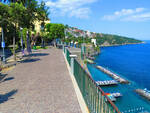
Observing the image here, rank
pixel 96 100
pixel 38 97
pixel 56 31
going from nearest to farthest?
pixel 96 100 < pixel 38 97 < pixel 56 31

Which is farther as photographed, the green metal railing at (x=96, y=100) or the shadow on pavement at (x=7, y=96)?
the shadow on pavement at (x=7, y=96)

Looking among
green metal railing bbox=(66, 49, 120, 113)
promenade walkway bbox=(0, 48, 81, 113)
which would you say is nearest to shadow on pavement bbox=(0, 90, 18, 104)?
promenade walkway bbox=(0, 48, 81, 113)

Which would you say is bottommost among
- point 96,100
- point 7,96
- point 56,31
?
point 7,96

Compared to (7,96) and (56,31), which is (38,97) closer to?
(7,96)

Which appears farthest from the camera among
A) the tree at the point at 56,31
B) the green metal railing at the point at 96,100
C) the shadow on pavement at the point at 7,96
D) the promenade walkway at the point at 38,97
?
the tree at the point at 56,31

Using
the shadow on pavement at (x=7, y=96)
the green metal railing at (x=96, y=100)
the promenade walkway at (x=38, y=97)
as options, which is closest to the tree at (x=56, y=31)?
the promenade walkway at (x=38, y=97)

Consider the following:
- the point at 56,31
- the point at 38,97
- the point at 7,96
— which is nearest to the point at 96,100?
the point at 38,97

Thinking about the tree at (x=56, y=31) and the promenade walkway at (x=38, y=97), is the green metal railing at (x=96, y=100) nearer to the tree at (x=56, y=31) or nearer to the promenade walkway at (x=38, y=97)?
the promenade walkway at (x=38, y=97)

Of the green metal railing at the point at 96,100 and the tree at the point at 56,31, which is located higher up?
the tree at the point at 56,31

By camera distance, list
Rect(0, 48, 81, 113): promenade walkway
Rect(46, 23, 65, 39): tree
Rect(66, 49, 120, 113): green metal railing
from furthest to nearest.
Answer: Rect(46, 23, 65, 39): tree, Rect(0, 48, 81, 113): promenade walkway, Rect(66, 49, 120, 113): green metal railing

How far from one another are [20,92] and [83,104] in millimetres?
3099

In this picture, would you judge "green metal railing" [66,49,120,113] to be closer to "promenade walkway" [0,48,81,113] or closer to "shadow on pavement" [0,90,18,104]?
"promenade walkway" [0,48,81,113]

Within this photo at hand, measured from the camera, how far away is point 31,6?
15430 mm

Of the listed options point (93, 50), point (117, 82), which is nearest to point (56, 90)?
point (117, 82)
